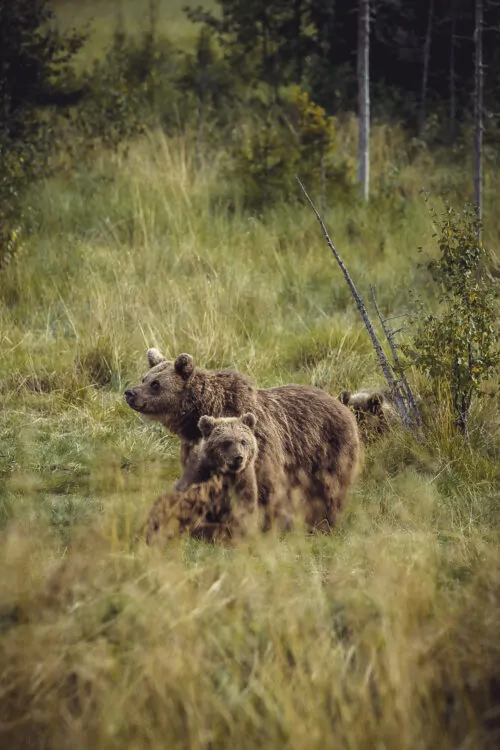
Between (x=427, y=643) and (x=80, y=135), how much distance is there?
1223 cm

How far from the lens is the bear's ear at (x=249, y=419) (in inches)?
180

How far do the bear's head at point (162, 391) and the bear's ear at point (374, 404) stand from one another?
69.4 inches

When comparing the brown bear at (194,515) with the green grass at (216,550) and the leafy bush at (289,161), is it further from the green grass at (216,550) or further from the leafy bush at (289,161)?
the leafy bush at (289,161)

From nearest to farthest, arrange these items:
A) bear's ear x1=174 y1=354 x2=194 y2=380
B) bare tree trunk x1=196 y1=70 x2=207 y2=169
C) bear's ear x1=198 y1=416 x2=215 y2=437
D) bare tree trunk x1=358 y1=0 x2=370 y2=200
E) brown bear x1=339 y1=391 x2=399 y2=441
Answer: bear's ear x1=198 y1=416 x2=215 y2=437, bear's ear x1=174 y1=354 x2=194 y2=380, brown bear x1=339 y1=391 x2=399 y2=441, bare tree trunk x1=358 y1=0 x2=370 y2=200, bare tree trunk x1=196 y1=70 x2=207 y2=169

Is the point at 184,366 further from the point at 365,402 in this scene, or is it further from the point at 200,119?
the point at 200,119

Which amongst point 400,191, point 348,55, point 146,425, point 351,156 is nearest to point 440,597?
point 146,425

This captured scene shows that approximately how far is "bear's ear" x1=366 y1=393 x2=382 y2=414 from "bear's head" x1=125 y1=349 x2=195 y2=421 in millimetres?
1763

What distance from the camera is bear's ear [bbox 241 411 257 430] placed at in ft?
15.0

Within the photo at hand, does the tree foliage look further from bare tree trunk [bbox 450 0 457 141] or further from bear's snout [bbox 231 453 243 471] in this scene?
bare tree trunk [bbox 450 0 457 141]

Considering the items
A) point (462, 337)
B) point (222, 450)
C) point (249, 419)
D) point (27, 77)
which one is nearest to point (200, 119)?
point (27, 77)

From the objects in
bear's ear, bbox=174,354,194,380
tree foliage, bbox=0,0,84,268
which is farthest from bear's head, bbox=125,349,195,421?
tree foliage, bbox=0,0,84,268

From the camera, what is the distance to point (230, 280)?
860cm

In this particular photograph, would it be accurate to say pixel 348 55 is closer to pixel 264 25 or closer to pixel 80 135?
pixel 264 25

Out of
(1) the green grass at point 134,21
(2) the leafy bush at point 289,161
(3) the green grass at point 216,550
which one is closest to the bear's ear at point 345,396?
(3) the green grass at point 216,550
